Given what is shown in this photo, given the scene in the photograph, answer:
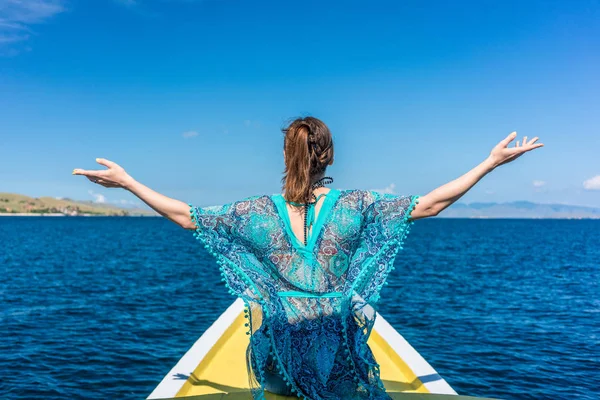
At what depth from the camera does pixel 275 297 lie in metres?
3.31

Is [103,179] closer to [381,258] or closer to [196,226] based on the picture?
[196,226]

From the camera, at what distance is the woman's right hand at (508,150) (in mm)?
3119

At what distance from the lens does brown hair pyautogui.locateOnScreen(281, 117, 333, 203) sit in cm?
314

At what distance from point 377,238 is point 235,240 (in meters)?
0.97

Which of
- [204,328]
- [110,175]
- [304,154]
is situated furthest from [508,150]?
[204,328]

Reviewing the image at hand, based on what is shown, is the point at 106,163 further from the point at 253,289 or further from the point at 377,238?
the point at 377,238

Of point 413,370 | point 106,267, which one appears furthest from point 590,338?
point 106,267

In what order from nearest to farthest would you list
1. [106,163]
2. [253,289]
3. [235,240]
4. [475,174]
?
1. [475,174]
2. [106,163]
3. [253,289]
4. [235,240]

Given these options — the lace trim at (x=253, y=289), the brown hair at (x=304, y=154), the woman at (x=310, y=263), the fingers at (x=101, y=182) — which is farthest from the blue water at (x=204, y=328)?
the brown hair at (x=304, y=154)

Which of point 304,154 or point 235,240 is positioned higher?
point 304,154

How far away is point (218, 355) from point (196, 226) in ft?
8.35

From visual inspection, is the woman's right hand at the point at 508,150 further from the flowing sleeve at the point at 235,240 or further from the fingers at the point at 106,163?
the fingers at the point at 106,163

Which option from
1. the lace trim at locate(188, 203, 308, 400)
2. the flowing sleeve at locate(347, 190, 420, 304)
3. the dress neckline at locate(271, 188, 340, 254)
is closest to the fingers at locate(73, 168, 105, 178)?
the lace trim at locate(188, 203, 308, 400)

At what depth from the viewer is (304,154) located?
124 inches
